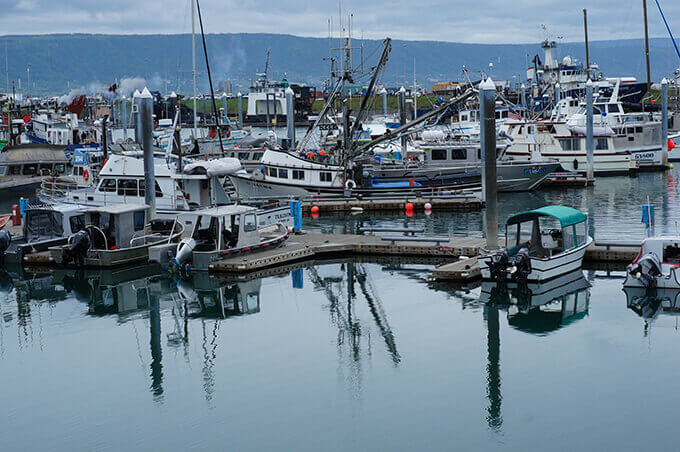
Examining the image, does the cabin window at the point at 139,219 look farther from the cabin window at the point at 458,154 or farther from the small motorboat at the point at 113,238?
the cabin window at the point at 458,154

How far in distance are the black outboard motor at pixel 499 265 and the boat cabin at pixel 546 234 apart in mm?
1018

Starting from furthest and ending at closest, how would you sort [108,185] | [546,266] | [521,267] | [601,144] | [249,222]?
[601,144], [108,185], [249,222], [546,266], [521,267]

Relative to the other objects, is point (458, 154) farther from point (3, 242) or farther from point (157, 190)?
point (3, 242)

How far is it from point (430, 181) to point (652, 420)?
32362 millimetres

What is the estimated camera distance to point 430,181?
1850 inches

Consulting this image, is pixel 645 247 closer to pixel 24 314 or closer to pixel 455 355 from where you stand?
pixel 455 355

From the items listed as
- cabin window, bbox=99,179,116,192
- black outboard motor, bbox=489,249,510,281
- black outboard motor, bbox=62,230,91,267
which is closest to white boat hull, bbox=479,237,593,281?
black outboard motor, bbox=489,249,510,281

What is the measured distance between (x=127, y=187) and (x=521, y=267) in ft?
53.5

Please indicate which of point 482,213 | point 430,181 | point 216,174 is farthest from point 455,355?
point 430,181

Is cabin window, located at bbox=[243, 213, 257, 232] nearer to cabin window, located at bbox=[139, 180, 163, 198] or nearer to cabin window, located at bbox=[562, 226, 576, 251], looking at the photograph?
cabin window, located at bbox=[139, 180, 163, 198]

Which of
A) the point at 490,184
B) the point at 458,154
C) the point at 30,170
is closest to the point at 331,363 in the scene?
the point at 490,184

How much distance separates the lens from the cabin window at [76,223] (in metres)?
30.3

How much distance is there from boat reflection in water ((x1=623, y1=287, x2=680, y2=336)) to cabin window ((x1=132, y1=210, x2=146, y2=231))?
15.8m

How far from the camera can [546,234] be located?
86.6 feet
